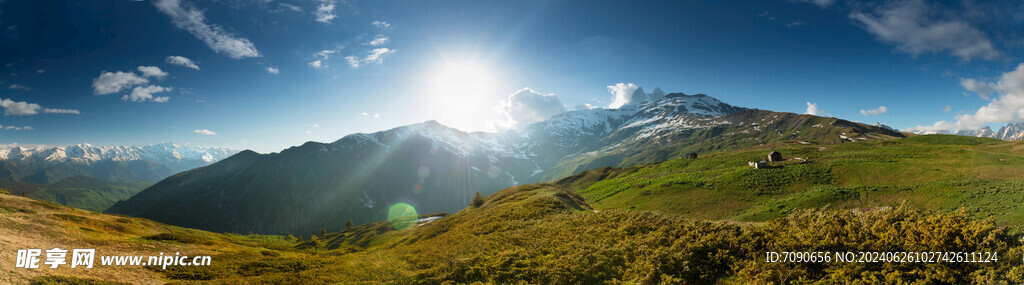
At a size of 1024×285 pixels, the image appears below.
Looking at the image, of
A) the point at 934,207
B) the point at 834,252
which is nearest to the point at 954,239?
the point at 834,252

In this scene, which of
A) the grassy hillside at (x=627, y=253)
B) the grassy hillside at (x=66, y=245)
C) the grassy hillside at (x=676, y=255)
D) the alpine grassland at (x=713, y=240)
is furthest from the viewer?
the grassy hillside at (x=66, y=245)

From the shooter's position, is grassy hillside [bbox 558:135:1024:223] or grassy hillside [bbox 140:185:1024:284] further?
grassy hillside [bbox 558:135:1024:223]

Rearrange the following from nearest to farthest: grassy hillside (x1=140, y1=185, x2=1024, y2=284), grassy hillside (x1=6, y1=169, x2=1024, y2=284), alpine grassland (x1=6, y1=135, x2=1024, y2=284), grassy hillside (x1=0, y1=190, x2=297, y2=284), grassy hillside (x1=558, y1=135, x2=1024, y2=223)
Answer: grassy hillside (x1=140, y1=185, x2=1024, y2=284) < grassy hillside (x1=6, y1=169, x2=1024, y2=284) < alpine grassland (x1=6, y1=135, x2=1024, y2=284) < grassy hillside (x1=0, y1=190, x2=297, y2=284) < grassy hillside (x1=558, y1=135, x2=1024, y2=223)

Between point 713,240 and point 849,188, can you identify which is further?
point 849,188

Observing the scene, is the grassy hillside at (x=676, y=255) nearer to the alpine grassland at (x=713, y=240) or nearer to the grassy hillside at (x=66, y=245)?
the alpine grassland at (x=713, y=240)

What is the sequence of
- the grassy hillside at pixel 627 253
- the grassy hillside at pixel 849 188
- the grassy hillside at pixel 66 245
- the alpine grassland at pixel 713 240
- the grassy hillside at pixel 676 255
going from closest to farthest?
the grassy hillside at pixel 676 255 < the grassy hillside at pixel 627 253 < the alpine grassland at pixel 713 240 < the grassy hillside at pixel 66 245 < the grassy hillside at pixel 849 188

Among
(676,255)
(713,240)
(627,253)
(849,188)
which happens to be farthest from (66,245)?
(849,188)

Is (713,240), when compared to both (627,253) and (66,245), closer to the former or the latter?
(627,253)

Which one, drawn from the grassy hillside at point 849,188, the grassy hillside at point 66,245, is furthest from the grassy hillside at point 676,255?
the grassy hillside at point 849,188

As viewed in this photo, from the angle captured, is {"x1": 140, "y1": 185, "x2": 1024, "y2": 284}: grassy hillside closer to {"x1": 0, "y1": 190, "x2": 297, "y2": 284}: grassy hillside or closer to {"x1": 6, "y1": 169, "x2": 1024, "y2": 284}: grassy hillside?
{"x1": 6, "y1": 169, "x2": 1024, "y2": 284}: grassy hillside

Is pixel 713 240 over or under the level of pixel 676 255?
over

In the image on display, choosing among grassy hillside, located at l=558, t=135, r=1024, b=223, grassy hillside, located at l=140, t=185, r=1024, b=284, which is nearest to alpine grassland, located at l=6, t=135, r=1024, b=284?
grassy hillside, located at l=140, t=185, r=1024, b=284

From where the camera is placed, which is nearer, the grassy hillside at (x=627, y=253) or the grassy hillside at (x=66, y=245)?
the grassy hillside at (x=627, y=253)

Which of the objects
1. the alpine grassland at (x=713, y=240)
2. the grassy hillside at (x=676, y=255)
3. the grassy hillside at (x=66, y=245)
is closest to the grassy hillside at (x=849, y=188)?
the alpine grassland at (x=713, y=240)
